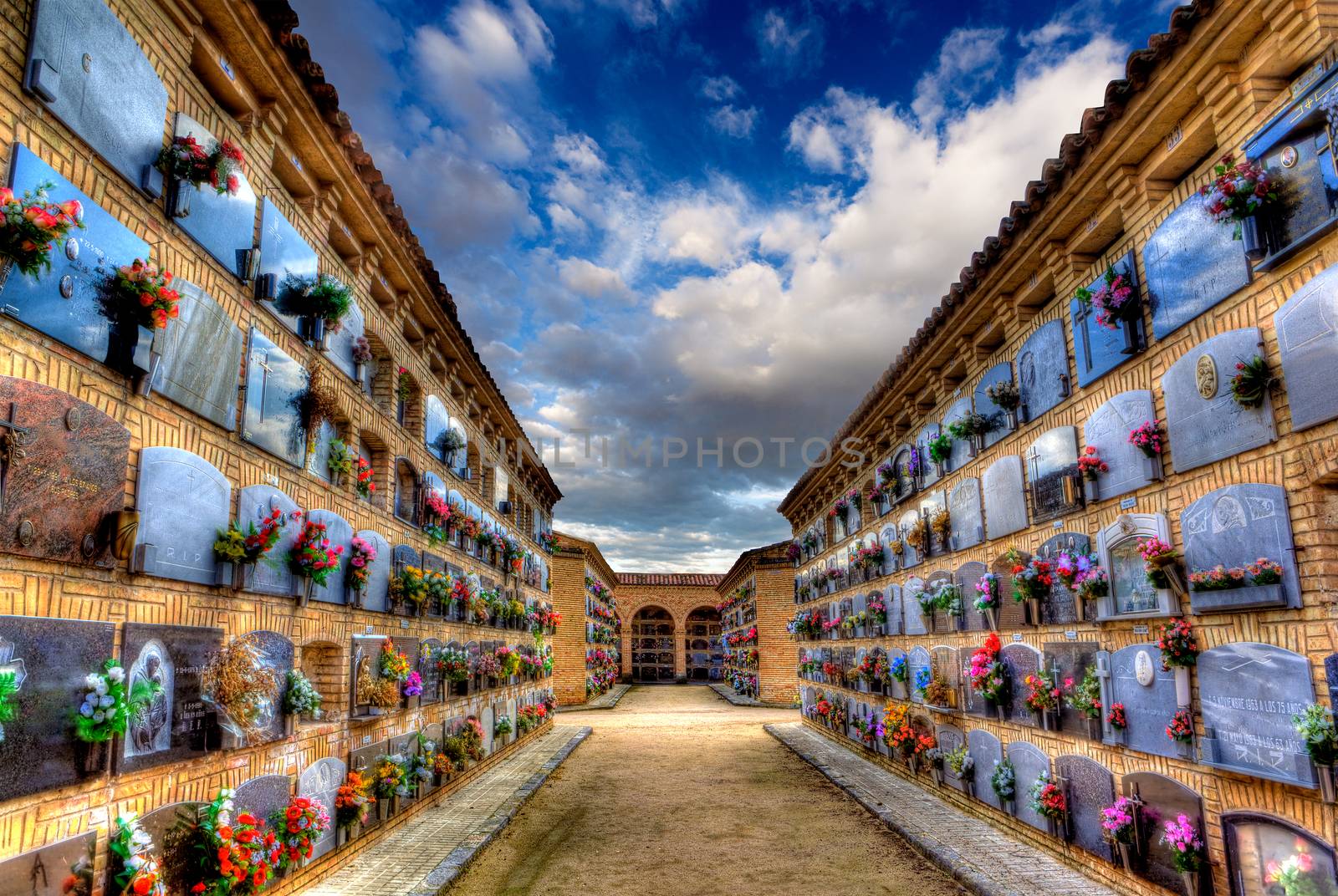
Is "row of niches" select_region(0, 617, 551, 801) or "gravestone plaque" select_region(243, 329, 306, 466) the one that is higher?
"gravestone plaque" select_region(243, 329, 306, 466)

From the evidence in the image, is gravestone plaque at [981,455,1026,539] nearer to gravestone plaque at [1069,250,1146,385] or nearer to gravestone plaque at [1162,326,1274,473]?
gravestone plaque at [1069,250,1146,385]

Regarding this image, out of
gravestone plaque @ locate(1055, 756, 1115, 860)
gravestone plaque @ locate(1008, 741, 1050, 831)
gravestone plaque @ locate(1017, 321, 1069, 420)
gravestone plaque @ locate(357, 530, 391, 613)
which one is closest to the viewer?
gravestone plaque @ locate(1055, 756, 1115, 860)

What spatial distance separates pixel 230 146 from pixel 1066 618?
9061mm

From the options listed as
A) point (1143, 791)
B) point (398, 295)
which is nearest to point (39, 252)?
point (398, 295)

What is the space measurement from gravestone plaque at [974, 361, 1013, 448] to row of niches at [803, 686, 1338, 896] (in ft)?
12.6

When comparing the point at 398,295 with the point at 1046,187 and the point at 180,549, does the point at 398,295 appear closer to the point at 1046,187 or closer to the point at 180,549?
the point at 180,549

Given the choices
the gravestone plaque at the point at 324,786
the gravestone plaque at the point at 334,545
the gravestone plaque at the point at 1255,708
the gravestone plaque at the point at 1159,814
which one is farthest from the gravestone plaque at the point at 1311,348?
the gravestone plaque at the point at 324,786

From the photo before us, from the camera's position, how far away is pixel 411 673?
1125 centimetres

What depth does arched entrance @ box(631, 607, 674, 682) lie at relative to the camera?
180 feet

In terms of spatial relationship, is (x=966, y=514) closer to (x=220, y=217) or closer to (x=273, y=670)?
(x=273, y=670)

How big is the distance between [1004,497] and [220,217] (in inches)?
359

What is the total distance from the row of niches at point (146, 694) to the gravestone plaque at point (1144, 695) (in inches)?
298

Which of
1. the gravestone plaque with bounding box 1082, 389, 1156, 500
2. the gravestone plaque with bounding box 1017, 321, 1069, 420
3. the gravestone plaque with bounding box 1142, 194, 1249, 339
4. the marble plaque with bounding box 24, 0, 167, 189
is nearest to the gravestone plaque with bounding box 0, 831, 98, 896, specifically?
the marble plaque with bounding box 24, 0, 167, 189

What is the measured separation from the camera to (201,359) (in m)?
6.62
